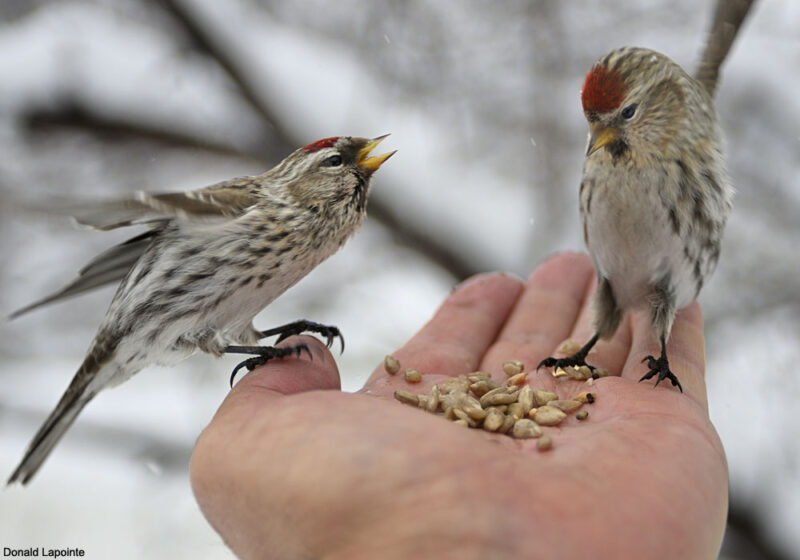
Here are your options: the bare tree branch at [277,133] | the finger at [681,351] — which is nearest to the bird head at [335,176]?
the finger at [681,351]

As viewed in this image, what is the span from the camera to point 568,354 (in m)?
2.21

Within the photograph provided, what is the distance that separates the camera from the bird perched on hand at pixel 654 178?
5.94 feet

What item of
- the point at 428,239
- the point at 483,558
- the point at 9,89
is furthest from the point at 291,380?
the point at 9,89

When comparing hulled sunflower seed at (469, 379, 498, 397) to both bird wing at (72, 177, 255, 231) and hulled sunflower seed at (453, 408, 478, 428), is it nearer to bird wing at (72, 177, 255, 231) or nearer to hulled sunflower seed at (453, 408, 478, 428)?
hulled sunflower seed at (453, 408, 478, 428)

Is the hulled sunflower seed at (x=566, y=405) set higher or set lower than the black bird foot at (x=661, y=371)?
lower

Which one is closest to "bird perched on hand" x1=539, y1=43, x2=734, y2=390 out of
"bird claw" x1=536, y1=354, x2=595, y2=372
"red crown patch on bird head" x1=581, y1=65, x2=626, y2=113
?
"red crown patch on bird head" x1=581, y1=65, x2=626, y2=113

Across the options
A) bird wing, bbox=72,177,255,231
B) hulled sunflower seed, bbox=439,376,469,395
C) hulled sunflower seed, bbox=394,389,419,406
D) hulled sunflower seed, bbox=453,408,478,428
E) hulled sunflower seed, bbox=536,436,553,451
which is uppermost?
bird wing, bbox=72,177,255,231

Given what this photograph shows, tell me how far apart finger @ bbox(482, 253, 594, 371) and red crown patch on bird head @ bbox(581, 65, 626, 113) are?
2.66ft

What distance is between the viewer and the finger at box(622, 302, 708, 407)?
1.93 meters

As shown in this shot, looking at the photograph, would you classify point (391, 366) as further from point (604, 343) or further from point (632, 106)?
point (632, 106)

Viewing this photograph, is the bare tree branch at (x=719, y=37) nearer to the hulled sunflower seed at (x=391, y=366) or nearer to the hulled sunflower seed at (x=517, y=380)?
the hulled sunflower seed at (x=517, y=380)

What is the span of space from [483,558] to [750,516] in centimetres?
230

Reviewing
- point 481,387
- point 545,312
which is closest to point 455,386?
point 481,387

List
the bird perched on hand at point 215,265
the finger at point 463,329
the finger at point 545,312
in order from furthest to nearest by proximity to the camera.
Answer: the finger at point 545,312 < the finger at point 463,329 < the bird perched on hand at point 215,265
